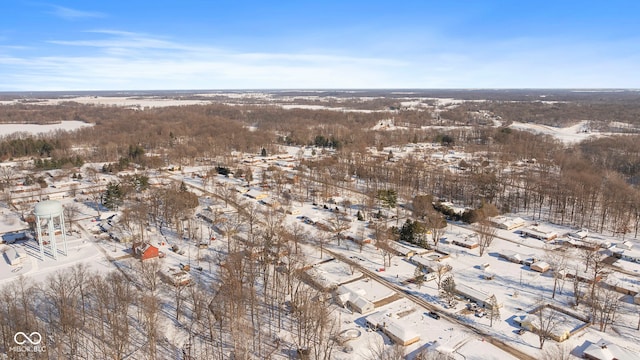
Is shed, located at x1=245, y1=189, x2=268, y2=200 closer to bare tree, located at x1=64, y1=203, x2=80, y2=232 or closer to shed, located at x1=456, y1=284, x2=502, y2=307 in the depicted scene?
bare tree, located at x1=64, y1=203, x2=80, y2=232

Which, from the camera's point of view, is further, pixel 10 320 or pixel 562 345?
pixel 562 345

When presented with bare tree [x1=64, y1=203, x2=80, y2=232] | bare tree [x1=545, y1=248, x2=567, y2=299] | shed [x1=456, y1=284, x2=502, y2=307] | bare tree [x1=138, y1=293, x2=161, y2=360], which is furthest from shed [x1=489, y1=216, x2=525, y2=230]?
bare tree [x1=64, y1=203, x2=80, y2=232]

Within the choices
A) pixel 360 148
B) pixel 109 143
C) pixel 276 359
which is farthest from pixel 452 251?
pixel 109 143

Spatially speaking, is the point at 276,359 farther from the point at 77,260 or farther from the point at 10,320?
the point at 77,260

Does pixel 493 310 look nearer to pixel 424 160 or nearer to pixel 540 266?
pixel 540 266

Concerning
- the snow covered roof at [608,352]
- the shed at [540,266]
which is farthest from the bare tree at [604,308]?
the shed at [540,266]

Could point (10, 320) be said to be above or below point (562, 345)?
above

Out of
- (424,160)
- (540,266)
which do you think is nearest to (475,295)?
(540,266)
